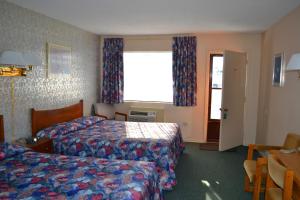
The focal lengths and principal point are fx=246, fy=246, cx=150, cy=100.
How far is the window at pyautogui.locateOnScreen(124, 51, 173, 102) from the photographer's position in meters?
5.71

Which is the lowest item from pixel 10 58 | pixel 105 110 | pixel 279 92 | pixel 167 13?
pixel 105 110

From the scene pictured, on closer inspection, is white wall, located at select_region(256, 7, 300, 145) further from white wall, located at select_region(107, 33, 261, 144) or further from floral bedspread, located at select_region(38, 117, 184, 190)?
floral bedspread, located at select_region(38, 117, 184, 190)

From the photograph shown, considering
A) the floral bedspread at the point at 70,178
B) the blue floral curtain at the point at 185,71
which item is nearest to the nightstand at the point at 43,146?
the floral bedspread at the point at 70,178

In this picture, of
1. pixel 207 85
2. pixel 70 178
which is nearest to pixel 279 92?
pixel 207 85

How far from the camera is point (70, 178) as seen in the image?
221 cm

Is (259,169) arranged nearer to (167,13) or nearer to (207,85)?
(167,13)

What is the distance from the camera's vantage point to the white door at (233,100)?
188 inches

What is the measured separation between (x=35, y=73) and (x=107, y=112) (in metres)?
2.31

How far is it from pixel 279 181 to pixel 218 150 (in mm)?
3124

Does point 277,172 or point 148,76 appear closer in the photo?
point 277,172

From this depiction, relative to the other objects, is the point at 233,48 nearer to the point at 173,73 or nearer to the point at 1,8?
the point at 173,73

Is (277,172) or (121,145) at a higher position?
(277,172)

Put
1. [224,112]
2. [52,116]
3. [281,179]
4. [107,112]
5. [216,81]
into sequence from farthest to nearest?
1. [107,112]
2. [216,81]
3. [224,112]
4. [52,116]
5. [281,179]

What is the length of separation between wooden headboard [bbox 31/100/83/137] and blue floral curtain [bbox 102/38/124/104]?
1001 millimetres
